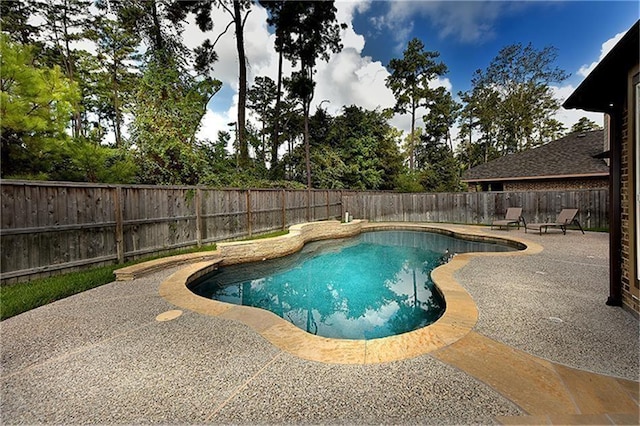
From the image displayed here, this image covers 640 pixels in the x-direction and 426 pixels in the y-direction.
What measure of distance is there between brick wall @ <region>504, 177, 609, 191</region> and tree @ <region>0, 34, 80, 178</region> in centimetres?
1791

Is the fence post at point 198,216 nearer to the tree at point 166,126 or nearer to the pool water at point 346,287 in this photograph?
the pool water at point 346,287

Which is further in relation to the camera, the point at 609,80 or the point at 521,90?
the point at 521,90

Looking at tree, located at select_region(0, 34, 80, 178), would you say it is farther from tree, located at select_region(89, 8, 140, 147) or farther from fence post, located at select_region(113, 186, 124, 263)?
tree, located at select_region(89, 8, 140, 147)

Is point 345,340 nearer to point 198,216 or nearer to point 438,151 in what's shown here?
point 198,216

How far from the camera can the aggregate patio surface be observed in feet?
5.78

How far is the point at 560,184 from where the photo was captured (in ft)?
42.5

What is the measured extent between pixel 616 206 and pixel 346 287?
4.29m

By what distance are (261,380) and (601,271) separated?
6069 mm

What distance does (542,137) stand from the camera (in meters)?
25.4

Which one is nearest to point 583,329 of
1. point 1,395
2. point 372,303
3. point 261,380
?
point 372,303

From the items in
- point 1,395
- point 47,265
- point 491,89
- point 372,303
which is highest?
point 491,89

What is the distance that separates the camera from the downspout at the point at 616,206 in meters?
3.21

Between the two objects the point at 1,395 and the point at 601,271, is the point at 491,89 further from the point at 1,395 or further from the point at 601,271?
the point at 1,395

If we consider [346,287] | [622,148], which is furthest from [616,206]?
[346,287]
